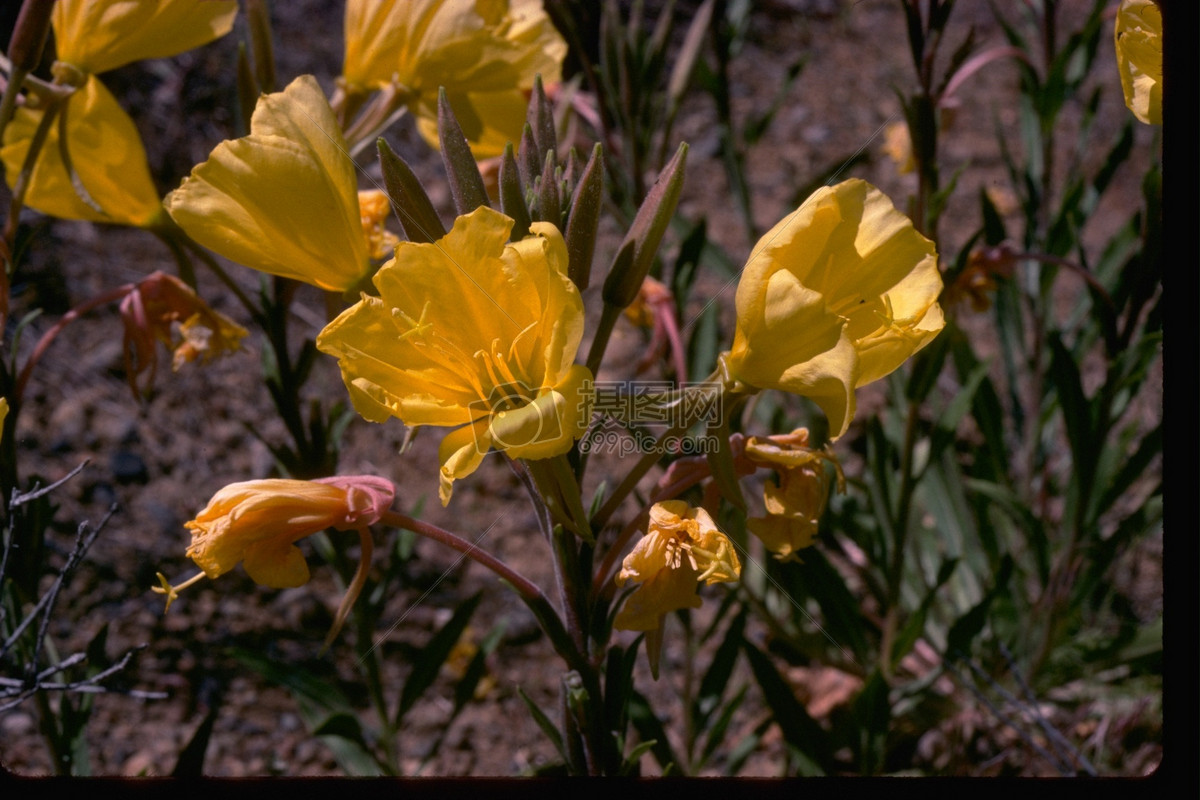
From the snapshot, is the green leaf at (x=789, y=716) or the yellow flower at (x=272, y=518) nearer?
the yellow flower at (x=272, y=518)

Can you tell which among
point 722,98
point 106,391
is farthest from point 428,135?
point 106,391

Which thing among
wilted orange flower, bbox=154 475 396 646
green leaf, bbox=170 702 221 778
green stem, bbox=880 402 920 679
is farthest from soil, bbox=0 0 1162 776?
wilted orange flower, bbox=154 475 396 646

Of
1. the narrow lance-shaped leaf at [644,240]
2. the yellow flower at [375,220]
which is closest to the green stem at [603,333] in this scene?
the narrow lance-shaped leaf at [644,240]

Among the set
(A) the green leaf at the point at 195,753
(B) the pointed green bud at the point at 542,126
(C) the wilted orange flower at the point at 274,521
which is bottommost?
(A) the green leaf at the point at 195,753

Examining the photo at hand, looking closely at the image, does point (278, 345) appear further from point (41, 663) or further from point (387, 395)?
point (41, 663)

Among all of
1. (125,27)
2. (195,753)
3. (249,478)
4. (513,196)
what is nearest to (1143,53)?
(513,196)

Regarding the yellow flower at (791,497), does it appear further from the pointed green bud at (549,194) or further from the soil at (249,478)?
the soil at (249,478)

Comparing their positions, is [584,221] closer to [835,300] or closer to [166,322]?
[835,300]
